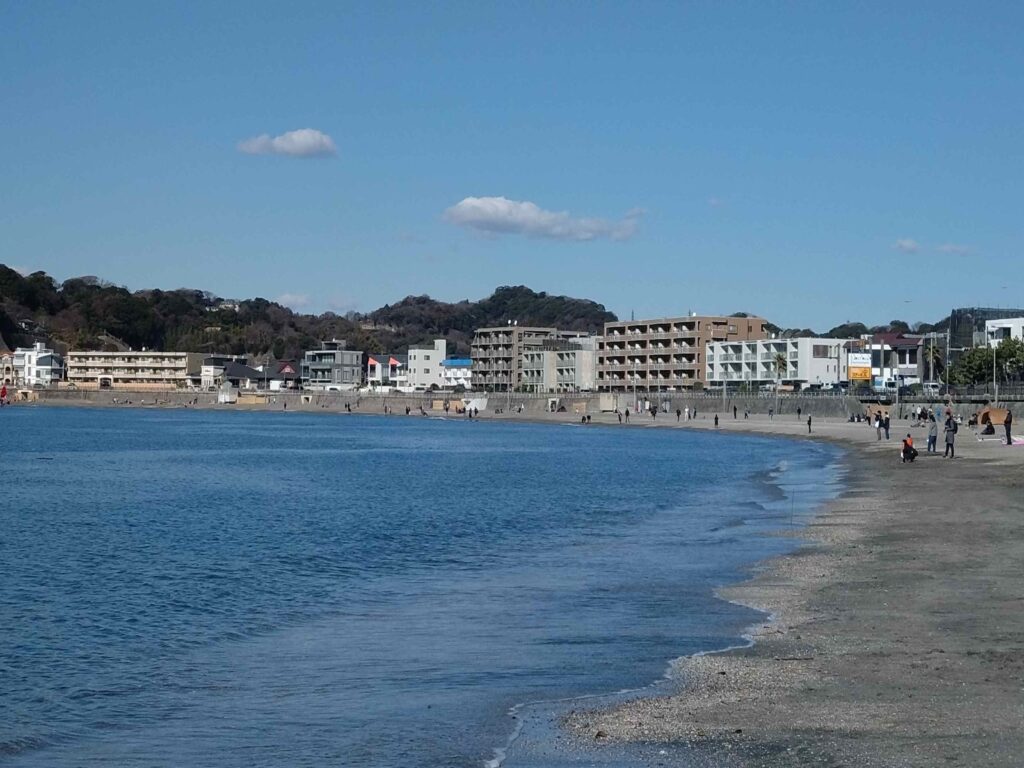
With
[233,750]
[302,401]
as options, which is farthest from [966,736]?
[302,401]

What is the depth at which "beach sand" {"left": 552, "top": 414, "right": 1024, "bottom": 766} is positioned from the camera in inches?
366

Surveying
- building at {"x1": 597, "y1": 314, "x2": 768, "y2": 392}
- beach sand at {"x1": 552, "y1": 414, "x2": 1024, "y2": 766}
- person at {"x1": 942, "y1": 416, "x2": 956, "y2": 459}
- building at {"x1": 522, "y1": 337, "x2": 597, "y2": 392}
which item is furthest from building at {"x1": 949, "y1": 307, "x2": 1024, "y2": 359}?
beach sand at {"x1": 552, "y1": 414, "x2": 1024, "y2": 766}

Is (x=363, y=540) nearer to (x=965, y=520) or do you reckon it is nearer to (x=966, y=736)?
(x=965, y=520)

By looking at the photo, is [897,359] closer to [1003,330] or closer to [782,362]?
[782,362]

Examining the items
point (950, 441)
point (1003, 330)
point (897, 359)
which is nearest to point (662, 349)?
point (897, 359)

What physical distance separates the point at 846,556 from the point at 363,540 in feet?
36.5

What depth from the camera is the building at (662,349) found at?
15850cm

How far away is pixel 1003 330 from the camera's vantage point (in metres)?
126

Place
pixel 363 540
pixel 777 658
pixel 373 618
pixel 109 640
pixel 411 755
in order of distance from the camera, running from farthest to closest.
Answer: pixel 363 540 < pixel 373 618 < pixel 109 640 < pixel 777 658 < pixel 411 755

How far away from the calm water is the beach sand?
0.85 meters

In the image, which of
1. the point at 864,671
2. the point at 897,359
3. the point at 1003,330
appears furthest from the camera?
the point at 897,359

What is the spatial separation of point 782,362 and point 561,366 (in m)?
38.6

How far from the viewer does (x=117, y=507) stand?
121ft

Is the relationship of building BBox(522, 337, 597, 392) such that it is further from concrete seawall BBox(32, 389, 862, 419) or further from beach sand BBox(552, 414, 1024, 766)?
beach sand BBox(552, 414, 1024, 766)
